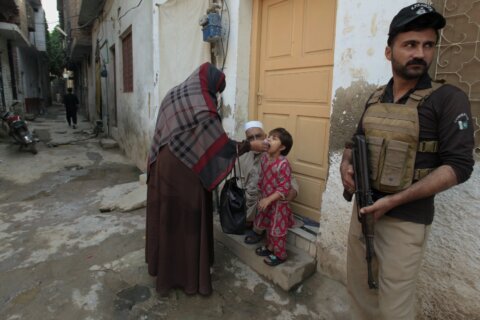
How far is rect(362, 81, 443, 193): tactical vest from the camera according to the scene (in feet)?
4.57

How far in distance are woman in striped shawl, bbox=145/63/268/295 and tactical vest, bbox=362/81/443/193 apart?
113 cm

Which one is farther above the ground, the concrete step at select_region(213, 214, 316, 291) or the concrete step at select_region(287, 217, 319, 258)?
the concrete step at select_region(287, 217, 319, 258)

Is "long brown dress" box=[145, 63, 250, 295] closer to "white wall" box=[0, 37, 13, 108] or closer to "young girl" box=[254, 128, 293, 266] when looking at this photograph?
"young girl" box=[254, 128, 293, 266]

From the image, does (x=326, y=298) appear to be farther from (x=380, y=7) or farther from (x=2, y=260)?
(x=2, y=260)

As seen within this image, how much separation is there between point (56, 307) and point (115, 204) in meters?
2.11

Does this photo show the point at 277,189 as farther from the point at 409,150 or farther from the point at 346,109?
the point at 409,150

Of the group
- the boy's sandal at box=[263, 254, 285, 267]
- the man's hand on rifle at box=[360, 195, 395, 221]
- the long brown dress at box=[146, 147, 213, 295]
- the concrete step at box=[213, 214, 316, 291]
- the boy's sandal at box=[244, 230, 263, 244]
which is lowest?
the concrete step at box=[213, 214, 316, 291]

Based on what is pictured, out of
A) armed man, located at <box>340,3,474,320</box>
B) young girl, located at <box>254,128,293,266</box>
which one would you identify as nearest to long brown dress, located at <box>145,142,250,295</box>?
young girl, located at <box>254,128,293,266</box>

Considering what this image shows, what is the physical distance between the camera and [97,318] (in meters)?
2.23

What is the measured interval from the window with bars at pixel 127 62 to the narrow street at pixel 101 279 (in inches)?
160

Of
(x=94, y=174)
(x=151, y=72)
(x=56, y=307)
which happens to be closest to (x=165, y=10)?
(x=151, y=72)

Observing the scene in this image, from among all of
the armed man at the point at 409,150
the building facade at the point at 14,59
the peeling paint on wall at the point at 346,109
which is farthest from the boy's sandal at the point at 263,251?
the building facade at the point at 14,59

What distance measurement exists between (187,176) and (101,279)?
4.17 ft

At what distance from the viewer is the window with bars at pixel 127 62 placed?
7.67 meters
